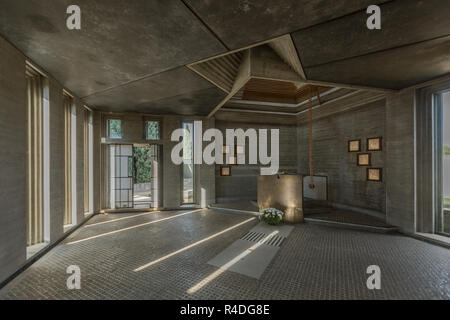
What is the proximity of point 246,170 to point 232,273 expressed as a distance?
7257mm

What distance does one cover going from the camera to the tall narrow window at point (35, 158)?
4.71 meters

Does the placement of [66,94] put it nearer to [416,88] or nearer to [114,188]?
[114,188]

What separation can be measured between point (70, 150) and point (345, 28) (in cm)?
775

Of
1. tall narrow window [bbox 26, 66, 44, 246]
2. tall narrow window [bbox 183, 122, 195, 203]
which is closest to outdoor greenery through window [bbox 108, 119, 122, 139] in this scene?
tall narrow window [bbox 183, 122, 195, 203]

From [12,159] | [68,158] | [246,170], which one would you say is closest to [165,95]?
[68,158]

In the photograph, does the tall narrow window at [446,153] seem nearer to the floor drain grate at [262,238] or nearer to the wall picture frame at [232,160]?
the floor drain grate at [262,238]

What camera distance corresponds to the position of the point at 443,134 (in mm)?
5602

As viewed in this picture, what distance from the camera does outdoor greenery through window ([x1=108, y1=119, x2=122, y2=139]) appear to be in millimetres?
8883

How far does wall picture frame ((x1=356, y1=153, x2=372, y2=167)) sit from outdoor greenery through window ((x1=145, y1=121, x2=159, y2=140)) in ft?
27.9

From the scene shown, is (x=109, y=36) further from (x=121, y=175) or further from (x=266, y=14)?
(x=121, y=175)

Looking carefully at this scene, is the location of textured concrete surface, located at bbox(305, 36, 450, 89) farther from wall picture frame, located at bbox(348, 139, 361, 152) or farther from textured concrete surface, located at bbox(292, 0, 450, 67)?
wall picture frame, located at bbox(348, 139, 361, 152)

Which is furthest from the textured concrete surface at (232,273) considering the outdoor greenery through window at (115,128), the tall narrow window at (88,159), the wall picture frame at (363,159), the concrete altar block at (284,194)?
the outdoor greenery through window at (115,128)

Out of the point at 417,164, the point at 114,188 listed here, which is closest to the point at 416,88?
the point at 417,164

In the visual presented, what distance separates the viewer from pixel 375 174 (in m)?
7.21
